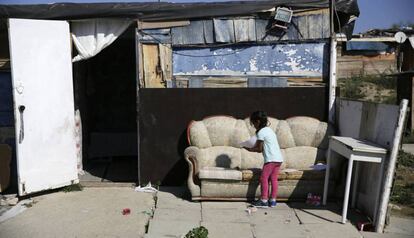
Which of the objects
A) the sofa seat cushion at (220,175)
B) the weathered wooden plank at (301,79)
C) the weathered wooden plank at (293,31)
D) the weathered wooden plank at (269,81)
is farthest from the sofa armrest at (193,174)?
the weathered wooden plank at (293,31)

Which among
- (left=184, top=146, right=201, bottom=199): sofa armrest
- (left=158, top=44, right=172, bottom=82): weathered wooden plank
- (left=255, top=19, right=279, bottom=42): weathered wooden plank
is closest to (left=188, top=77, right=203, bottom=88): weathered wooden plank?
(left=158, top=44, right=172, bottom=82): weathered wooden plank

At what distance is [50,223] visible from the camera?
19.1ft

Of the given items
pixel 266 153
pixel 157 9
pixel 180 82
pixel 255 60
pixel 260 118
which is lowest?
pixel 266 153

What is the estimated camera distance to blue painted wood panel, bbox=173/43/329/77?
7.73m

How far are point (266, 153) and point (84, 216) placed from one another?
252 centimetres

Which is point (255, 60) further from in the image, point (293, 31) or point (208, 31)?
point (208, 31)

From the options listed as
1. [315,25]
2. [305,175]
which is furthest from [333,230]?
[315,25]

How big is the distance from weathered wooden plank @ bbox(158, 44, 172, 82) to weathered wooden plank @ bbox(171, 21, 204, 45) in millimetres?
161

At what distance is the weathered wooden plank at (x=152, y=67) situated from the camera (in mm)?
7684

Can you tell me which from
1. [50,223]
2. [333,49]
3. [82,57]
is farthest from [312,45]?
[50,223]

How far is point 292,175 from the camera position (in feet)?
22.2

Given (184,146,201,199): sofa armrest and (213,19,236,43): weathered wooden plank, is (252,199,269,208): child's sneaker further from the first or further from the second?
(213,19,236,43): weathered wooden plank

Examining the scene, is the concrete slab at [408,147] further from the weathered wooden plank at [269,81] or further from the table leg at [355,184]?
the table leg at [355,184]

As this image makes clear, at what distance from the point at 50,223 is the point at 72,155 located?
1.73m
